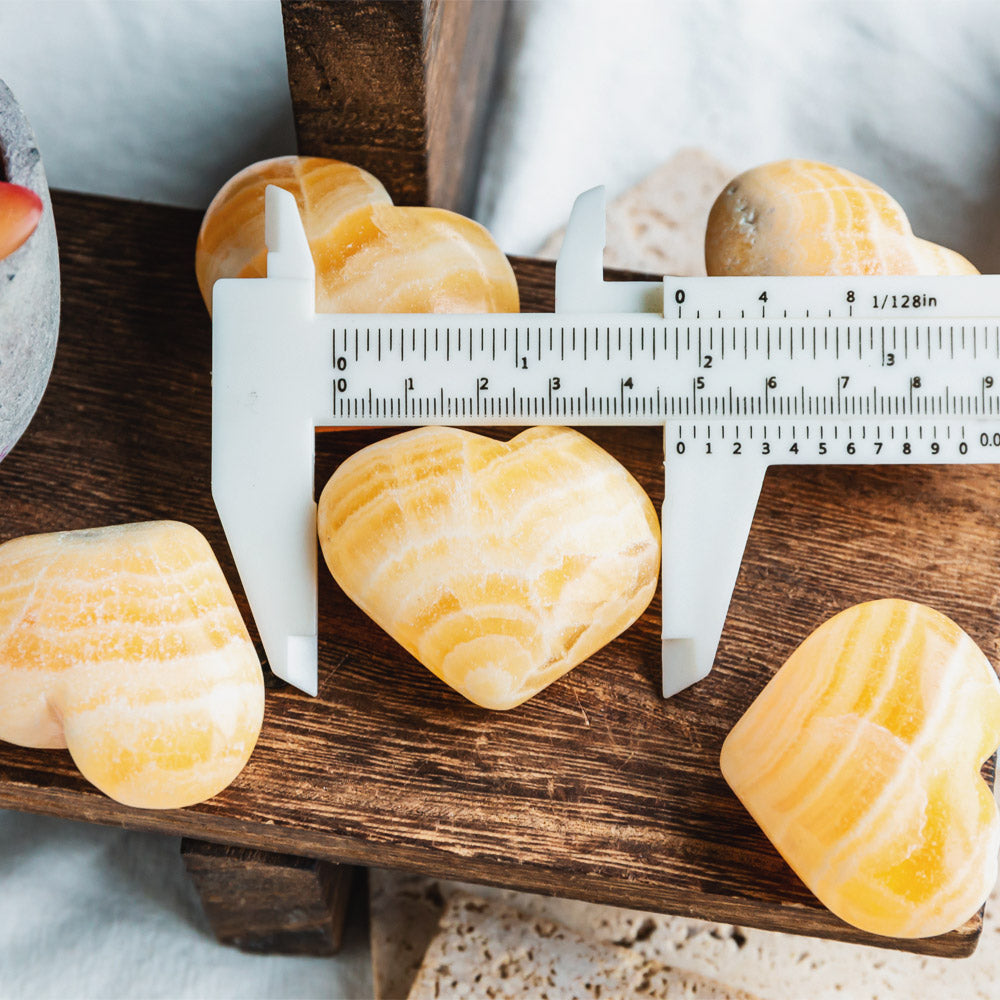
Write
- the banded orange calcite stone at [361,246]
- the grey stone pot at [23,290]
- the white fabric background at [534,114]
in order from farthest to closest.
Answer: the white fabric background at [534,114]
the banded orange calcite stone at [361,246]
the grey stone pot at [23,290]

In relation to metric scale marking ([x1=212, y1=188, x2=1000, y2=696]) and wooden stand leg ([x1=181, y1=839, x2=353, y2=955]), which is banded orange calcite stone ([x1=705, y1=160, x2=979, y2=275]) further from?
wooden stand leg ([x1=181, y1=839, x2=353, y2=955])

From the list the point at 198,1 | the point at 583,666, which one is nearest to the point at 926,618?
the point at 583,666

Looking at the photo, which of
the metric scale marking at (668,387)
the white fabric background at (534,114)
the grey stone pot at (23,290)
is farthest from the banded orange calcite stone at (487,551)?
the white fabric background at (534,114)

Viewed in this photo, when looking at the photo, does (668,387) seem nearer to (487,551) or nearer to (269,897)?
(487,551)

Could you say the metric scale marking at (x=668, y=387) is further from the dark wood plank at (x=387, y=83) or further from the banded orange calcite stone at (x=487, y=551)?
the dark wood plank at (x=387, y=83)

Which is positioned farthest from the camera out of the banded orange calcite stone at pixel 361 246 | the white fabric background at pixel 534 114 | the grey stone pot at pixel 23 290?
the white fabric background at pixel 534 114

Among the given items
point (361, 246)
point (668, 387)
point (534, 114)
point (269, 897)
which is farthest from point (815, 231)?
point (269, 897)
